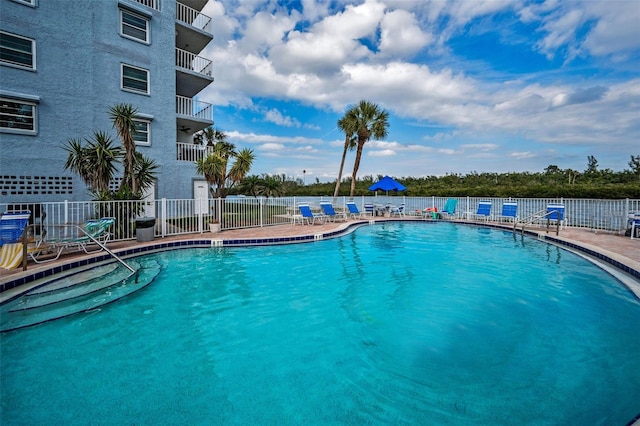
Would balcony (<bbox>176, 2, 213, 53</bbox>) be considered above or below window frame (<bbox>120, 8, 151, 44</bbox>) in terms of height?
above

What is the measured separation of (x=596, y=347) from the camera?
3.59 meters

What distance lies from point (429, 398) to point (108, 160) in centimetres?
1082

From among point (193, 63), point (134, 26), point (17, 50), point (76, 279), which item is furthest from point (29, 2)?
point (76, 279)

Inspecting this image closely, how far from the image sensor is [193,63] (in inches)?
706

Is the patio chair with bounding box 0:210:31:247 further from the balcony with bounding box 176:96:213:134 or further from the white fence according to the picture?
the balcony with bounding box 176:96:213:134

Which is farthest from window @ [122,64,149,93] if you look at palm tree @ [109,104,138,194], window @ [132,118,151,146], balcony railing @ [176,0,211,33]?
→ palm tree @ [109,104,138,194]

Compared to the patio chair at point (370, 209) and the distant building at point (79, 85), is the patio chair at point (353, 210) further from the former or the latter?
the distant building at point (79, 85)

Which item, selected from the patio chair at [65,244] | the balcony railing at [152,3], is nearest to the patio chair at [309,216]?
the patio chair at [65,244]

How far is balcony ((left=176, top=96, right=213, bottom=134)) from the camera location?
16812mm

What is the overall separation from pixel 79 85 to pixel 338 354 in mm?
15105

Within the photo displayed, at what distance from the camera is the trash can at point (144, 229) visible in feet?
29.2

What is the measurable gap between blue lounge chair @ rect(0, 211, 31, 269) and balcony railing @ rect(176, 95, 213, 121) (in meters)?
12.2

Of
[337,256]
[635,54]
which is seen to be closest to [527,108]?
[635,54]

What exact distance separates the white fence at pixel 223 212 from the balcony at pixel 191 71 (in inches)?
327
